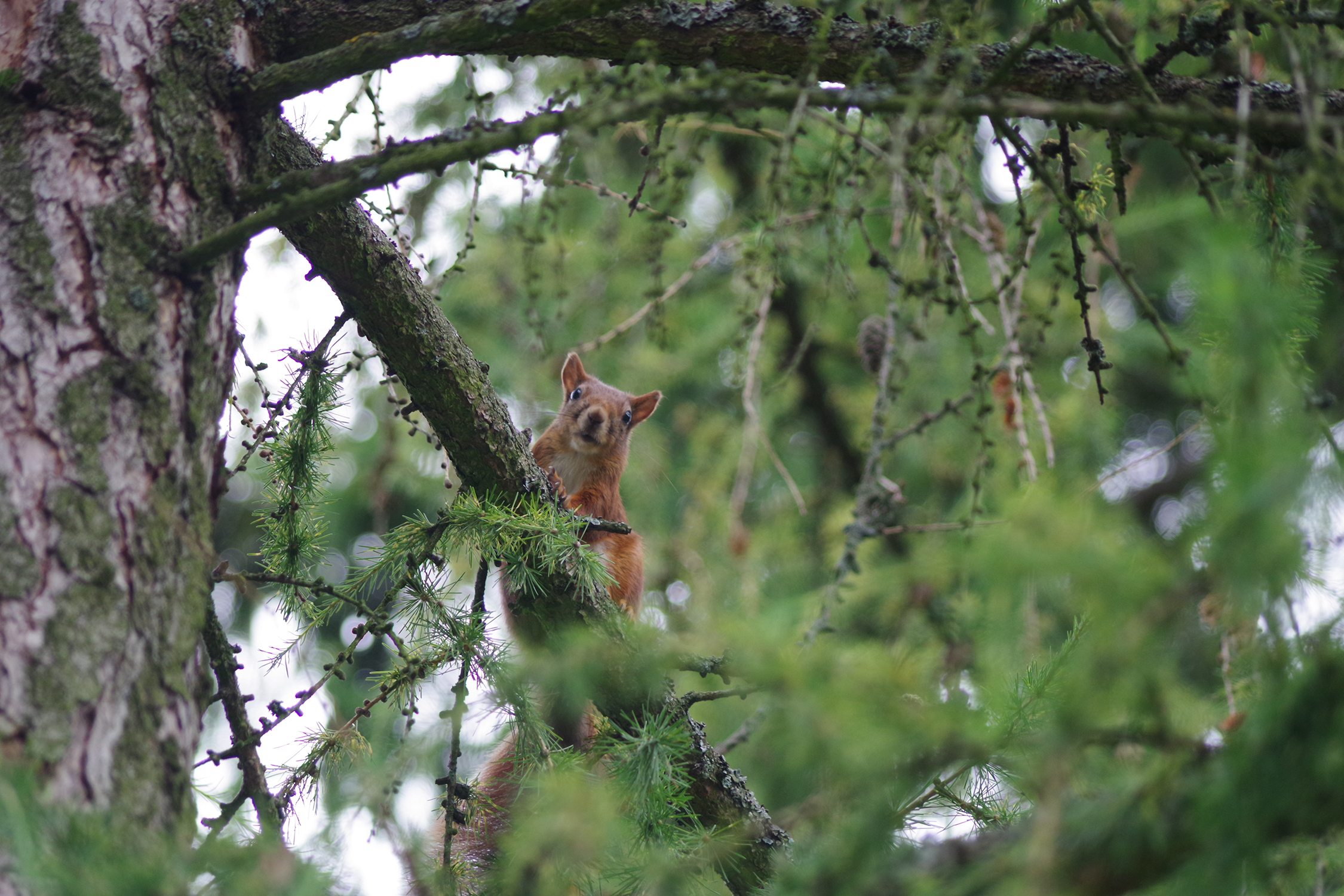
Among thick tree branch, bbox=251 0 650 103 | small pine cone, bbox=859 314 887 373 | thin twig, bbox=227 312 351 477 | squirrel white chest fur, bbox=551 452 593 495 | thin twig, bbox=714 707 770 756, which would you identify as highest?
squirrel white chest fur, bbox=551 452 593 495

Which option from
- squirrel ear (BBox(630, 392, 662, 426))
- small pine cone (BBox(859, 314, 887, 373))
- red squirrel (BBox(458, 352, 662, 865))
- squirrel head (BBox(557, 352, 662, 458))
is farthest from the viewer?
squirrel ear (BBox(630, 392, 662, 426))

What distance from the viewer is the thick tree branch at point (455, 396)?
1.79 m

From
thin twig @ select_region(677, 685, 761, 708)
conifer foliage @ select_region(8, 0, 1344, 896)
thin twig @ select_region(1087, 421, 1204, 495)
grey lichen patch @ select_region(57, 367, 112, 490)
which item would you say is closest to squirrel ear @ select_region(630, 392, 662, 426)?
conifer foliage @ select_region(8, 0, 1344, 896)

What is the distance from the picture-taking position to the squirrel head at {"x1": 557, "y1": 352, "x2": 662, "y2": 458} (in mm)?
3816

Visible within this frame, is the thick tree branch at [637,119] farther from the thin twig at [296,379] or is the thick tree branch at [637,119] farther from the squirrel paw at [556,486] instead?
the squirrel paw at [556,486]

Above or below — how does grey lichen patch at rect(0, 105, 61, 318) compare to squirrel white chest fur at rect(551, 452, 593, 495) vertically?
below

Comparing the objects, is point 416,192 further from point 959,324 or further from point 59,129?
point 59,129

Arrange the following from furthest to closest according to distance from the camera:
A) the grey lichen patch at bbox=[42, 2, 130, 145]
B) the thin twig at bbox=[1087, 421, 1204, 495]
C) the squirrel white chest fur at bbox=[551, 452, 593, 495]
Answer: the squirrel white chest fur at bbox=[551, 452, 593, 495], the thin twig at bbox=[1087, 421, 1204, 495], the grey lichen patch at bbox=[42, 2, 130, 145]

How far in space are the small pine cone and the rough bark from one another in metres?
2.04

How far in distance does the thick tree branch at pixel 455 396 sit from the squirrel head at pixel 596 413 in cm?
167

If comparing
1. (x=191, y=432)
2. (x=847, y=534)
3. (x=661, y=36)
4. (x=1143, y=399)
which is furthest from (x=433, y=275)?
(x=1143, y=399)

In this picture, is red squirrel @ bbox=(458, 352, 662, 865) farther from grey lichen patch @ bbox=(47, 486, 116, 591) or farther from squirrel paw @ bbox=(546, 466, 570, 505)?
grey lichen patch @ bbox=(47, 486, 116, 591)

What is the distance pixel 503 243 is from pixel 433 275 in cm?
311

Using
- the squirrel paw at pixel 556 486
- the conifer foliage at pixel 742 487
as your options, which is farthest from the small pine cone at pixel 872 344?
the squirrel paw at pixel 556 486
